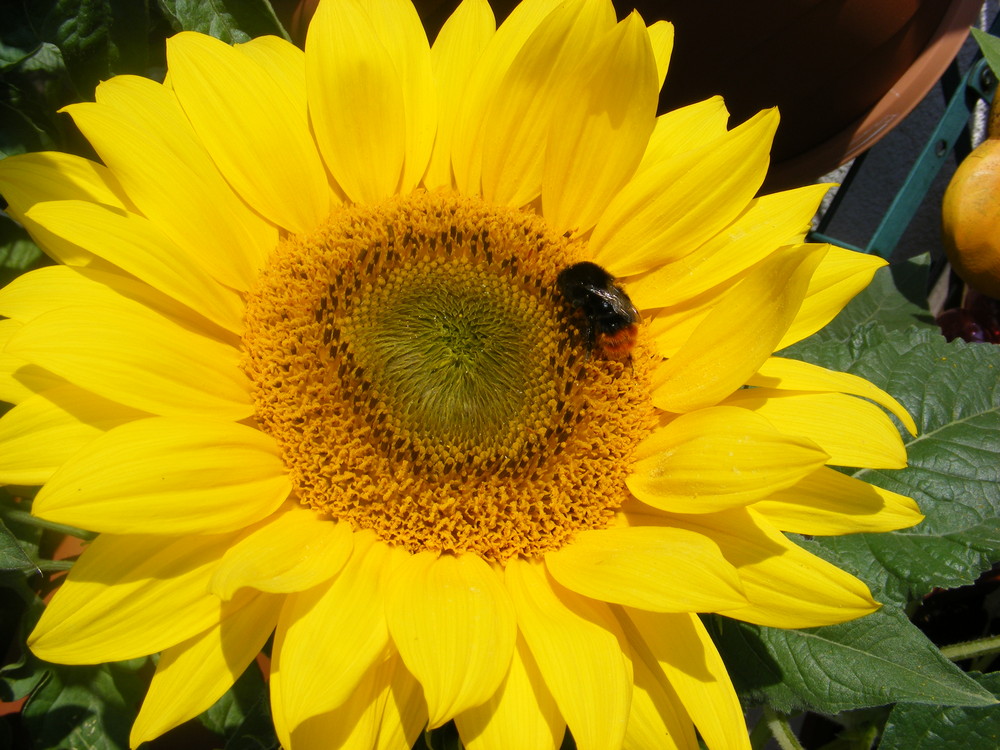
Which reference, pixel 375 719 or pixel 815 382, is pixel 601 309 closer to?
pixel 815 382

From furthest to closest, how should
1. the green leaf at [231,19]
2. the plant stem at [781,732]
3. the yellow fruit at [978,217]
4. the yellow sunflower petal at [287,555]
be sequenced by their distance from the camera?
the yellow fruit at [978,217]
the green leaf at [231,19]
the plant stem at [781,732]
the yellow sunflower petal at [287,555]

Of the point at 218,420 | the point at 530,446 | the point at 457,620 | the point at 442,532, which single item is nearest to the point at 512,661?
the point at 457,620

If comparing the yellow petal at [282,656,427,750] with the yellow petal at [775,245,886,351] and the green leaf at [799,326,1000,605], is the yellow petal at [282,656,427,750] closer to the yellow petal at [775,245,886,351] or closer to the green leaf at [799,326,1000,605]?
the green leaf at [799,326,1000,605]

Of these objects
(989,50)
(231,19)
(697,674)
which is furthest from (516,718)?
(989,50)

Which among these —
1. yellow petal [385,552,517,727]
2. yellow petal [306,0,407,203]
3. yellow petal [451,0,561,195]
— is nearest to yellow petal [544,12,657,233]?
yellow petal [451,0,561,195]

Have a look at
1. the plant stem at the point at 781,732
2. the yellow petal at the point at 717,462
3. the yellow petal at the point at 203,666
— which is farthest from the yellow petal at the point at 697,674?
the yellow petal at the point at 203,666

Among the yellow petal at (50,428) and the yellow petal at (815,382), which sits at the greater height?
the yellow petal at (815,382)

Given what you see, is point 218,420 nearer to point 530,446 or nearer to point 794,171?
point 530,446

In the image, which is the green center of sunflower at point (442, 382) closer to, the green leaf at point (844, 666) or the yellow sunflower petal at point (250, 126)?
the yellow sunflower petal at point (250, 126)
